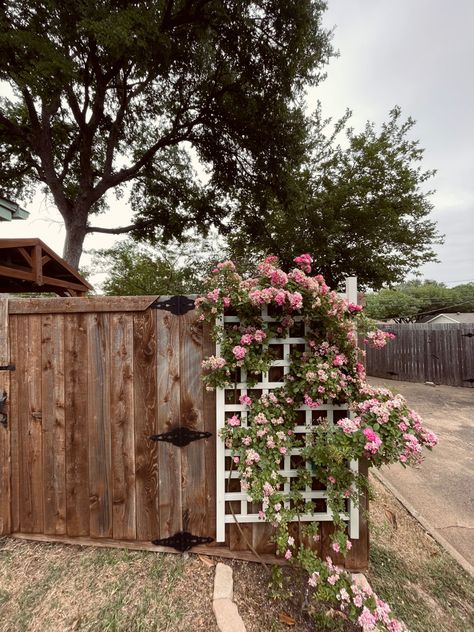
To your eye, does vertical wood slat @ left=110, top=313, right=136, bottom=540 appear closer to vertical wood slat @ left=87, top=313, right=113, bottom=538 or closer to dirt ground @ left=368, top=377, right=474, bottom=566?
vertical wood slat @ left=87, top=313, right=113, bottom=538

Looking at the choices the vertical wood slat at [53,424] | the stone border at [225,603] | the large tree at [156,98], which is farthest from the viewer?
the large tree at [156,98]

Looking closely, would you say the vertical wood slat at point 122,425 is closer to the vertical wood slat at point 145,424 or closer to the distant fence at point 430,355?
the vertical wood slat at point 145,424

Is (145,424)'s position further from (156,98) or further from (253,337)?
(156,98)

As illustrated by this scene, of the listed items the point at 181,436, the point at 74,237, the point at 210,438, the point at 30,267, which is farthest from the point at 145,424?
the point at 74,237

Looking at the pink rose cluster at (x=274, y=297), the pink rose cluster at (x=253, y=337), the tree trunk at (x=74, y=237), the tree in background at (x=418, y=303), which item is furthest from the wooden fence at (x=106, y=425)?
the tree in background at (x=418, y=303)

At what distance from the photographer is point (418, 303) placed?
2616cm

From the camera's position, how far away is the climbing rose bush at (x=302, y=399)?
1506 mm

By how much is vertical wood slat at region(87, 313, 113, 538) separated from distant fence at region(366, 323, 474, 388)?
842 centimetres

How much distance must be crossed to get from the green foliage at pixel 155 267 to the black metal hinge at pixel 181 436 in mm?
7302

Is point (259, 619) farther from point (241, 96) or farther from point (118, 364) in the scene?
point (241, 96)

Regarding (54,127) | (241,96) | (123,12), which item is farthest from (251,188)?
(54,127)

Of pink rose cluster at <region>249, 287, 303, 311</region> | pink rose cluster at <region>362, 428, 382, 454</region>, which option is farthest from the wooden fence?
pink rose cluster at <region>362, 428, 382, 454</region>

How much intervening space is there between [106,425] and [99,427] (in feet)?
0.17

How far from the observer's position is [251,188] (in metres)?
7.41
